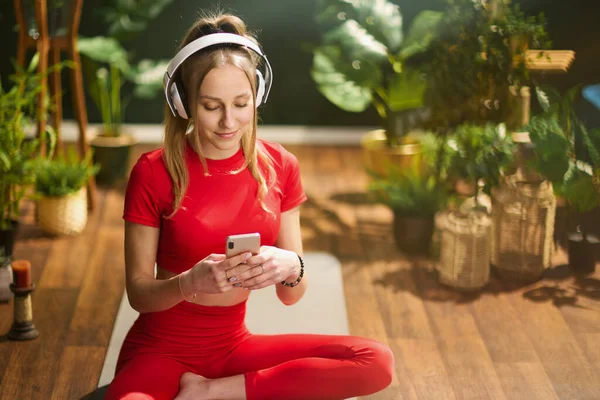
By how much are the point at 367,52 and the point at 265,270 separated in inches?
85.3

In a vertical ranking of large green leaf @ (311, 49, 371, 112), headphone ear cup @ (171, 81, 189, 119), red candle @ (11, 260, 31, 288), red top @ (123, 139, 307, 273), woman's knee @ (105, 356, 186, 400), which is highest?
headphone ear cup @ (171, 81, 189, 119)

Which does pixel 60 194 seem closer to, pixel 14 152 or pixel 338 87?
pixel 14 152

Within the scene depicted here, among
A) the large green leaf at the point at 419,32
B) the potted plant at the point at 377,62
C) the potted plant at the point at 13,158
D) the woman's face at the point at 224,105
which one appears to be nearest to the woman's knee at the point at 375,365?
the woman's face at the point at 224,105

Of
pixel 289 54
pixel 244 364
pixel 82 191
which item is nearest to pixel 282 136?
pixel 289 54

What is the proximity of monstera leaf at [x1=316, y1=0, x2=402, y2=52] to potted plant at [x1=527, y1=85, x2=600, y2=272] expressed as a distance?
1007 millimetres

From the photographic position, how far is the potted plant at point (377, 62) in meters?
4.02

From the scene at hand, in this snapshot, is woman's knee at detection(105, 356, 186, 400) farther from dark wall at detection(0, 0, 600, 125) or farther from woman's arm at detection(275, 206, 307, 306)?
dark wall at detection(0, 0, 600, 125)

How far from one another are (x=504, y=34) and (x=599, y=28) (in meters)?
1.01

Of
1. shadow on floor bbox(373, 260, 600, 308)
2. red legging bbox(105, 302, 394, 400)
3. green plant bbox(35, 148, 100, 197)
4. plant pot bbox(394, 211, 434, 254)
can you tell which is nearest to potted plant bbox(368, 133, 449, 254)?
plant pot bbox(394, 211, 434, 254)

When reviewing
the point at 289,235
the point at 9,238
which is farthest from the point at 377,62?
the point at 289,235

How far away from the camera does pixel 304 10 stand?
5.05 meters

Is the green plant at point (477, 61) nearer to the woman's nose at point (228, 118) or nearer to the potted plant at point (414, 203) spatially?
the potted plant at point (414, 203)

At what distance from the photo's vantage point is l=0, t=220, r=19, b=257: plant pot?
3385mm

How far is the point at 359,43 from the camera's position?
403cm
